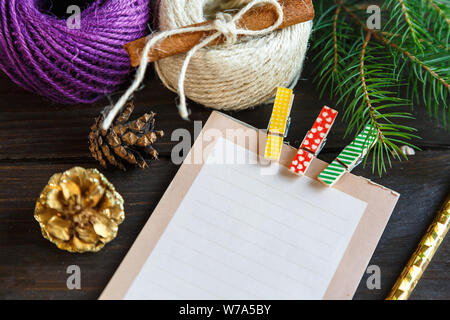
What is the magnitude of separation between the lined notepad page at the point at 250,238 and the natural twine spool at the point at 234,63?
97 millimetres

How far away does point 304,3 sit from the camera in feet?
1.72

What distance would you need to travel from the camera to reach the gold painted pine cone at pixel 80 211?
0.52m

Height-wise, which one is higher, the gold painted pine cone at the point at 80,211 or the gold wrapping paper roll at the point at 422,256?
the gold wrapping paper roll at the point at 422,256

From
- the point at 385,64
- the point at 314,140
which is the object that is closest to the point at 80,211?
the point at 314,140

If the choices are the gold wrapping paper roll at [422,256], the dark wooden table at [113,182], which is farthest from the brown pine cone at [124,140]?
the gold wrapping paper roll at [422,256]

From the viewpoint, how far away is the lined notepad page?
533mm

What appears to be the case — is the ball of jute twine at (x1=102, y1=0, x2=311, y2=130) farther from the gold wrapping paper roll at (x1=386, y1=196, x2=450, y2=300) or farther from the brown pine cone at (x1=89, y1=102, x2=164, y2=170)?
the gold wrapping paper roll at (x1=386, y1=196, x2=450, y2=300)

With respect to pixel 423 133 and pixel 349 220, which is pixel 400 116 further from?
pixel 349 220

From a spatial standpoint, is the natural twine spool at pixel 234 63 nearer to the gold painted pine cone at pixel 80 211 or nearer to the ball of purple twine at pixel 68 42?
the ball of purple twine at pixel 68 42

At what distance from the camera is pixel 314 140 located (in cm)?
56

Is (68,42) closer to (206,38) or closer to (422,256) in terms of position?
Answer: (206,38)

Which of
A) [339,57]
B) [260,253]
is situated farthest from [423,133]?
[260,253]

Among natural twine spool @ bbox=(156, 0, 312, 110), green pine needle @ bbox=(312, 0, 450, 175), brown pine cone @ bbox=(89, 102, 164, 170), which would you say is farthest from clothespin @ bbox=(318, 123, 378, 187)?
brown pine cone @ bbox=(89, 102, 164, 170)
